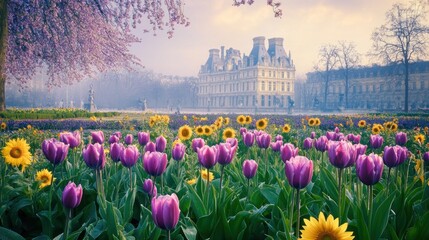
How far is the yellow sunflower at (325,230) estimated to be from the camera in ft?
3.33

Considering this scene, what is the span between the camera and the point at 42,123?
10.7m

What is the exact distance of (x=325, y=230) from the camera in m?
1.03

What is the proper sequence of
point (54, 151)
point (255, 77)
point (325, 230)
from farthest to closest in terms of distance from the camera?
point (255, 77)
point (54, 151)
point (325, 230)

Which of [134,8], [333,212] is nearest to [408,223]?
[333,212]

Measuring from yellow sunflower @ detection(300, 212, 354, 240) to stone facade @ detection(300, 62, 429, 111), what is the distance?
55105 mm

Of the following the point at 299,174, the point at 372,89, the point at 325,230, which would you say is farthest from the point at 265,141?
the point at 372,89

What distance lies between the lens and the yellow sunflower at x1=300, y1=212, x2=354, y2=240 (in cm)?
101

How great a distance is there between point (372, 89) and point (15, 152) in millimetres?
72004

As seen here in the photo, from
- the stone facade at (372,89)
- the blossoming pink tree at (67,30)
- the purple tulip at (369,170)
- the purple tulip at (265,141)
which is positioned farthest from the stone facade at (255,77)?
the purple tulip at (369,170)

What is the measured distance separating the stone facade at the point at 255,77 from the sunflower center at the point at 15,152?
63541 millimetres

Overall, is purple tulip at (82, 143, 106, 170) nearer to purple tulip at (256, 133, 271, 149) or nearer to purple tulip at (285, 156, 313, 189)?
purple tulip at (285, 156, 313, 189)

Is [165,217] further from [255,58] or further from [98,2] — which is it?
[255,58]

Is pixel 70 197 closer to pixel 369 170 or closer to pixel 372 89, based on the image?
pixel 369 170

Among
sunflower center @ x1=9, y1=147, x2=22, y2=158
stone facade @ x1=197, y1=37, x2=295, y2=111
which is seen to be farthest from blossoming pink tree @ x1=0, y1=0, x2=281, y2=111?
stone facade @ x1=197, y1=37, x2=295, y2=111
